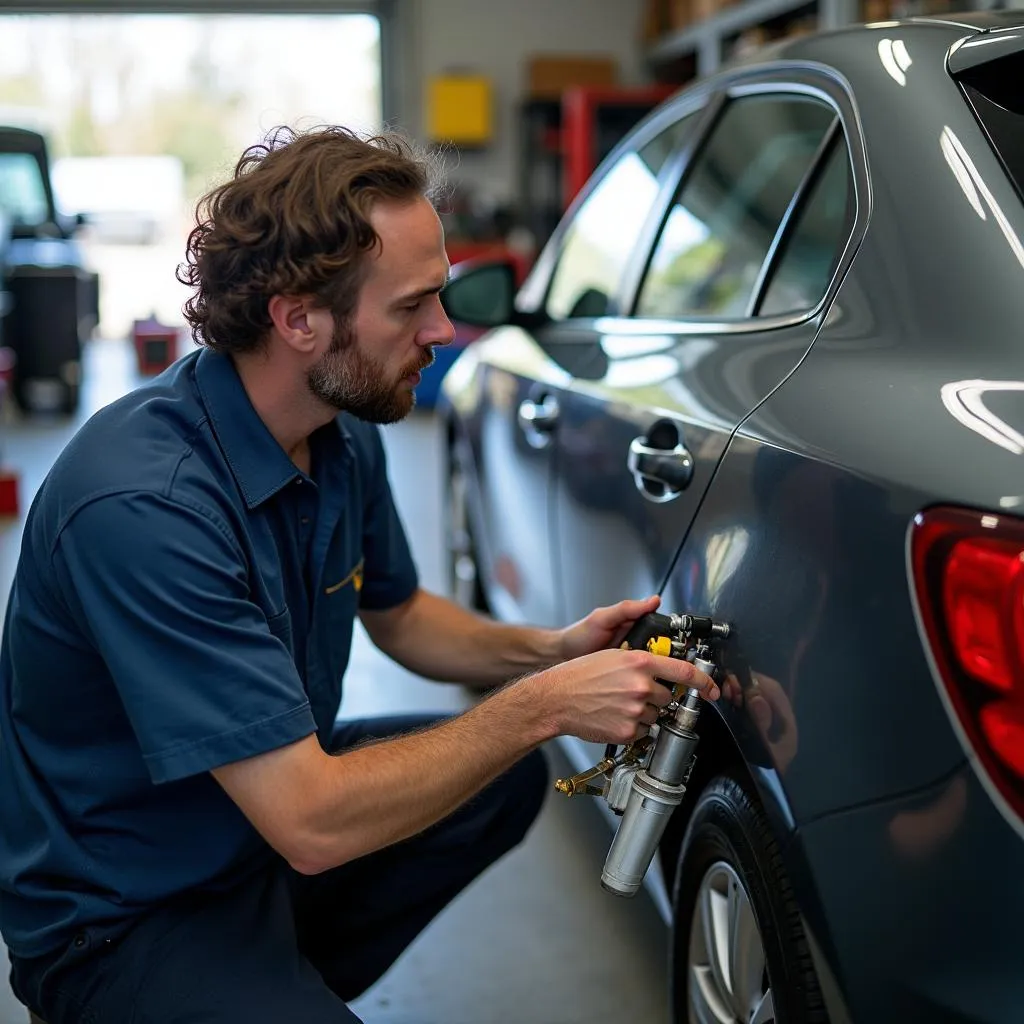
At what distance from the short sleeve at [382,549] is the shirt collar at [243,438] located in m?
0.34

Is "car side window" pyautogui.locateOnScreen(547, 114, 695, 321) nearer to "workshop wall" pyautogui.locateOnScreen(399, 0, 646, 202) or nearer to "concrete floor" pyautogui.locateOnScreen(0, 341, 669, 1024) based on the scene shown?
"concrete floor" pyautogui.locateOnScreen(0, 341, 669, 1024)

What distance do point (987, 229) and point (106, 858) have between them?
1166mm

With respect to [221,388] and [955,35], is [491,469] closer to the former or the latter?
[221,388]

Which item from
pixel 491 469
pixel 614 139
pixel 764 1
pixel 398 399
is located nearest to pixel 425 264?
pixel 398 399

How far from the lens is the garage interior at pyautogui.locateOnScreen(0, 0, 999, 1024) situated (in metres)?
3.33

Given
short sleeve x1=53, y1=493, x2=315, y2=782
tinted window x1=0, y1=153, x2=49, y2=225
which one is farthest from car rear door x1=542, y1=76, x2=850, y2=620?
tinted window x1=0, y1=153, x2=49, y2=225

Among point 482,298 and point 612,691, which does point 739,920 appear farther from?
point 482,298

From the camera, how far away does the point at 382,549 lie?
196 cm

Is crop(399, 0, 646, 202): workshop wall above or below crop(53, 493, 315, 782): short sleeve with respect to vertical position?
above

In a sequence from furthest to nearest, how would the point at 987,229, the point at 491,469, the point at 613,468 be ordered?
the point at 491,469 → the point at 613,468 → the point at 987,229

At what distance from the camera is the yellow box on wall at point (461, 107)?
10.2m

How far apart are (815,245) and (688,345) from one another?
23cm

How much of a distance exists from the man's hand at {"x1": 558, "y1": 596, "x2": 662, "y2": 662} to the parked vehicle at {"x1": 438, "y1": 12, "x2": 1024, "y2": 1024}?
56 millimetres

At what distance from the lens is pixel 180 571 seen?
1.35 m
